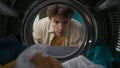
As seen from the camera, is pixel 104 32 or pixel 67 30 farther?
pixel 67 30

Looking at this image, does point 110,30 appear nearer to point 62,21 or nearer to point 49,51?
point 49,51

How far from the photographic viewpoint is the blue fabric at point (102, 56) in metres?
1.32

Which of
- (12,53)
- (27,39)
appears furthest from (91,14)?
(12,53)

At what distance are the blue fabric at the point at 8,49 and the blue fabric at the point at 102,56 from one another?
0.40 meters

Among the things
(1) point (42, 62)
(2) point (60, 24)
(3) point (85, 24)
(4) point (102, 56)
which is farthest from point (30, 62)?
(2) point (60, 24)

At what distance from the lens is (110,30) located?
1574 millimetres

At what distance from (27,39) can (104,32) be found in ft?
1.62

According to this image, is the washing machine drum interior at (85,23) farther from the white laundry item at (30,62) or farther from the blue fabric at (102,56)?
the white laundry item at (30,62)

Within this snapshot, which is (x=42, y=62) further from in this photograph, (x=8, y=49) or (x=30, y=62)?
(x=8, y=49)

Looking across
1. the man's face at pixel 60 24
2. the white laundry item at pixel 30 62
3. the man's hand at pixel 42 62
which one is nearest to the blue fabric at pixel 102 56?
the white laundry item at pixel 30 62

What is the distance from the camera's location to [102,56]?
4.50ft

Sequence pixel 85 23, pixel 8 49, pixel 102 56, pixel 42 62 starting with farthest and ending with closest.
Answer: pixel 85 23 < pixel 102 56 < pixel 8 49 < pixel 42 62

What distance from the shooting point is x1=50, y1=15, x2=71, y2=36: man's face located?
8.35ft

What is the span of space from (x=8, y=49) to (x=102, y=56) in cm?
51
